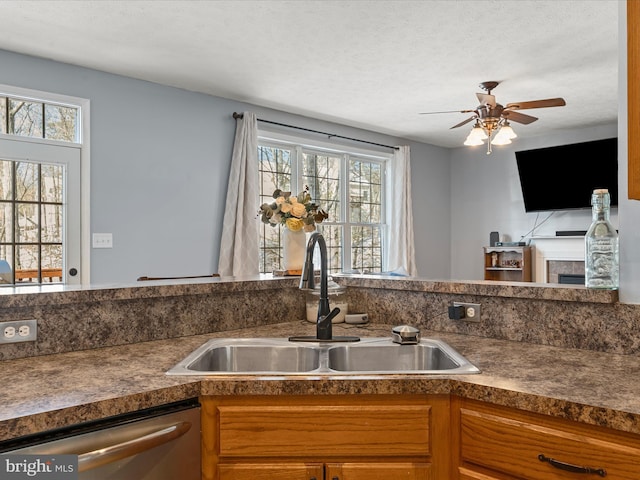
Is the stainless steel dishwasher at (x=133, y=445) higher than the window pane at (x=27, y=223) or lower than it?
lower

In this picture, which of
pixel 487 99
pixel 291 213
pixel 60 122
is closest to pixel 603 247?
pixel 291 213

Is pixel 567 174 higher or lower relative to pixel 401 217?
higher

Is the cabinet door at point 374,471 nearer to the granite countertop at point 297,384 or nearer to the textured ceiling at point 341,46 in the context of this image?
the granite countertop at point 297,384

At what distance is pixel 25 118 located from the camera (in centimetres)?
378

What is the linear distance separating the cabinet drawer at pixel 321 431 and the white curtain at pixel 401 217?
5.24 m

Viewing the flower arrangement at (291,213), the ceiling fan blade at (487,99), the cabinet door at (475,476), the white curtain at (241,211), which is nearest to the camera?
the cabinet door at (475,476)

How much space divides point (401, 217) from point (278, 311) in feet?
15.1

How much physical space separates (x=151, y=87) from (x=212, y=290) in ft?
10.1

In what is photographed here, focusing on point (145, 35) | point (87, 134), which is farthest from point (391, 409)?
point (87, 134)

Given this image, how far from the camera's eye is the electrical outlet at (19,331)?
1.44m

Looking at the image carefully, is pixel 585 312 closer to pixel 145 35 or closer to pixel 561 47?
pixel 561 47

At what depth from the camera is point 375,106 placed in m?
5.16

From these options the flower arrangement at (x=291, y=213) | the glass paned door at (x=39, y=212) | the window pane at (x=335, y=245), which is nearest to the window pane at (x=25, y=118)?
the glass paned door at (x=39, y=212)

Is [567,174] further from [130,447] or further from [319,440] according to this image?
[130,447]
